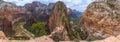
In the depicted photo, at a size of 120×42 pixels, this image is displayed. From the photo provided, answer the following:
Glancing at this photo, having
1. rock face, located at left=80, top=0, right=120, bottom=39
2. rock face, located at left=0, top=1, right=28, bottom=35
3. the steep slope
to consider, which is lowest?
rock face, located at left=0, top=1, right=28, bottom=35

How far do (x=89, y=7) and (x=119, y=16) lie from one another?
8.41m

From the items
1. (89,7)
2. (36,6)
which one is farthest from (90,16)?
(36,6)

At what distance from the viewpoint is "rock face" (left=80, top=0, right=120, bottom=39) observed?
6209cm

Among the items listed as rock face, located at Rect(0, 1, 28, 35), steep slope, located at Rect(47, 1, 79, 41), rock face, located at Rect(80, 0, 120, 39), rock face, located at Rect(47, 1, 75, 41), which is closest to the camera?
rock face, located at Rect(80, 0, 120, 39)

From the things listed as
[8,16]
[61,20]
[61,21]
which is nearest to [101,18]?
[61,21]

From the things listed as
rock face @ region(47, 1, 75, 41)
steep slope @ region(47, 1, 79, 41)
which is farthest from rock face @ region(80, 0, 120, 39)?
rock face @ region(47, 1, 75, 41)

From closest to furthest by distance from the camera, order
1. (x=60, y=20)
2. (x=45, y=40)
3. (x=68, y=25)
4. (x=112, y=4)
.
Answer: (x=45, y=40), (x=112, y=4), (x=68, y=25), (x=60, y=20)

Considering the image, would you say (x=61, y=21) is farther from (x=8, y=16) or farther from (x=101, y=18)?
(x=8, y=16)

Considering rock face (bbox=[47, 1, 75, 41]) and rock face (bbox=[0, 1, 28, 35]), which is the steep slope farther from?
rock face (bbox=[0, 1, 28, 35])

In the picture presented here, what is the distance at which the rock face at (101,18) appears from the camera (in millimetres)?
62094

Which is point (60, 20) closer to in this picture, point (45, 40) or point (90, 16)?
point (90, 16)

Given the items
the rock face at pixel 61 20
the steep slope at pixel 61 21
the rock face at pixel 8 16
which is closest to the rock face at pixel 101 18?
the steep slope at pixel 61 21

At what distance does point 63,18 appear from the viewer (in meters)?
82.8

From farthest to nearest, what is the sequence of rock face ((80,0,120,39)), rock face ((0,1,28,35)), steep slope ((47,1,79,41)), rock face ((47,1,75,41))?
rock face ((0,1,28,35)) < rock face ((47,1,75,41)) < steep slope ((47,1,79,41)) < rock face ((80,0,120,39))
